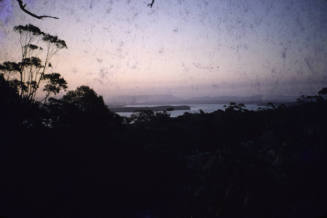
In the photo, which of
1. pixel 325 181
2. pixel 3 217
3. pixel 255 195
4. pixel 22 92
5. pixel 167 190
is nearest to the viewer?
pixel 3 217

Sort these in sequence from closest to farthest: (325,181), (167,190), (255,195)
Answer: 1. (255,195)
2. (325,181)
3. (167,190)

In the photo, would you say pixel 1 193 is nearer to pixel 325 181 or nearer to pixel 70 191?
pixel 70 191

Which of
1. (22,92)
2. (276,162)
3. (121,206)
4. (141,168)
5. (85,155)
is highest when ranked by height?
(22,92)

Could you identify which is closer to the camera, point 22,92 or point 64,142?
point 64,142

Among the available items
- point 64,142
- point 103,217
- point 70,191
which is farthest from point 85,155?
point 103,217

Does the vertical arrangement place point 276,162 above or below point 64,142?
below

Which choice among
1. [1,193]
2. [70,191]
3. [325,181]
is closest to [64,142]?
[70,191]
